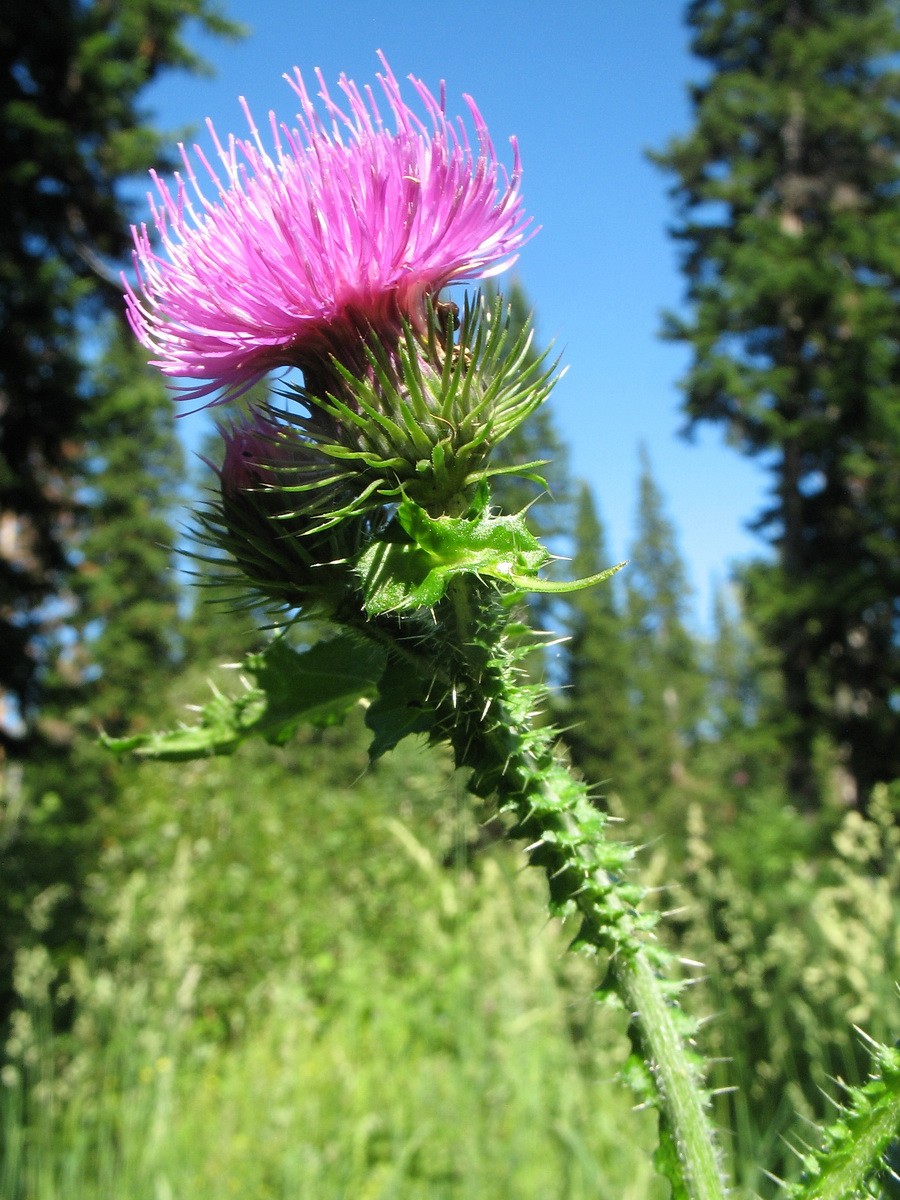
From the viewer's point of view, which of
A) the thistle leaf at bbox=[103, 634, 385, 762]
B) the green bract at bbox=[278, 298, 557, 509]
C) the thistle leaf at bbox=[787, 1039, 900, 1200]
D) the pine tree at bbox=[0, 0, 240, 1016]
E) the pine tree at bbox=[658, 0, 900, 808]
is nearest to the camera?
the thistle leaf at bbox=[787, 1039, 900, 1200]

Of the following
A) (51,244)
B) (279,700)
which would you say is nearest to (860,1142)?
(279,700)

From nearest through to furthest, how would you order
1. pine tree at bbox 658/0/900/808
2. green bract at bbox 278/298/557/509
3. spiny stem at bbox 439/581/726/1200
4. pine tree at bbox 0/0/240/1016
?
spiny stem at bbox 439/581/726/1200 < green bract at bbox 278/298/557/509 < pine tree at bbox 0/0/240/1016 < pine tree at bbox 658/0/900/808

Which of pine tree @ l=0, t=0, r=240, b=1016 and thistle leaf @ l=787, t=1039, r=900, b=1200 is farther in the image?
pine tree @ l=0, t=0, r=240, b=1016

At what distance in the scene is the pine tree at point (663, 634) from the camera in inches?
1673

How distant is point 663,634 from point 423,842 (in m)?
50.4

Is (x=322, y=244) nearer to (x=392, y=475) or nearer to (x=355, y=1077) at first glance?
(x=392, y=475)

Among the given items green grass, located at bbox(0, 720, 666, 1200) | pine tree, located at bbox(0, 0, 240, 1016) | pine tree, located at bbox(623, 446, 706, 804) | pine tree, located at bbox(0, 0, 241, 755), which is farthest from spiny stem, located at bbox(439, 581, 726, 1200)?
pine tree, located at bbox(623, 446, 706, 804)

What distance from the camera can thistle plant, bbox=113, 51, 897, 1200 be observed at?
1175mm

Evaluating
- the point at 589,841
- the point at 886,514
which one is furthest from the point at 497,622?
the point at 886,514

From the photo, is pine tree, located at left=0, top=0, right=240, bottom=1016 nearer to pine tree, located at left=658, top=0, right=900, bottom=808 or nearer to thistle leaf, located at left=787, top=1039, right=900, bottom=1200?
thistle leaf, located at left=787, top=1039, right=900, bottom=1200

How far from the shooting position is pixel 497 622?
1.23 metres

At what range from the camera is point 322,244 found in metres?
1.30

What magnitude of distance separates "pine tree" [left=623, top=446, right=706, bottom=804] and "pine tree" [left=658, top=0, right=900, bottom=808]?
79.5 ft

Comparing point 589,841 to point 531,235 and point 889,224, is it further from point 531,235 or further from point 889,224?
point 889,224
